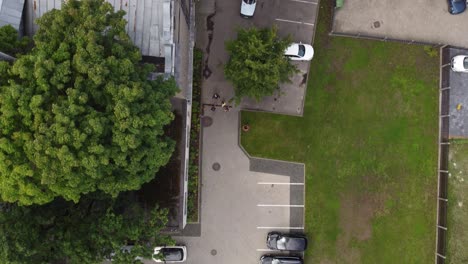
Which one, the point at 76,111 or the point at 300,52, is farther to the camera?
the point at 300,52

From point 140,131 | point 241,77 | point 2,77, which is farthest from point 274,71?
point 2,77

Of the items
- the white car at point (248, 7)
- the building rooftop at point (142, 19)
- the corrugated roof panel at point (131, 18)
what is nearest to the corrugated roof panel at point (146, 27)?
the building rooftop at point (142, 19)

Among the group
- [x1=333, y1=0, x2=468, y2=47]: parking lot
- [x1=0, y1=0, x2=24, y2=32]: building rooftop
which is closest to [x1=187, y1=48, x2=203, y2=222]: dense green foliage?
[x1=333, y1=0, x2=468, y2=47]: parking lot

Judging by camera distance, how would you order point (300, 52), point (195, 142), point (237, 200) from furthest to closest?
point (237, 200) < point (195, 142) < point (300, 52)

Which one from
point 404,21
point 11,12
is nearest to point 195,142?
point 11,12

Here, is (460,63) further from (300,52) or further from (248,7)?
(248,7)

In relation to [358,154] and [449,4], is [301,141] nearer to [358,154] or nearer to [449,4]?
[358,154]

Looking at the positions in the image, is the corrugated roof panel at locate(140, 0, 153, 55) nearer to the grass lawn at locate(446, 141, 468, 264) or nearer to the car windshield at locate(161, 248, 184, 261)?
the car windshield at locate(161, 248, 184, 261)
